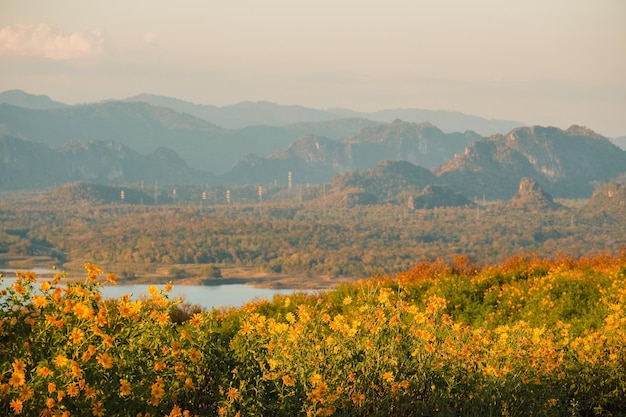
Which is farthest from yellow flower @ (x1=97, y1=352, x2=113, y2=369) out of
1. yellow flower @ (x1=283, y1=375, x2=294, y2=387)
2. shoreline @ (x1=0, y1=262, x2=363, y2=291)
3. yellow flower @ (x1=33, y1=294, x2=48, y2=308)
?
shoreline @ (x1=0, y1=262, x2=363, y2=291)

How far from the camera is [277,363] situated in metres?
8.55

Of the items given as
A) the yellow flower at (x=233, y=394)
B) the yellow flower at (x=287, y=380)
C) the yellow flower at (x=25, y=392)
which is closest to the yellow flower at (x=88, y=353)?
the yellow flower at (x=25, y=392)

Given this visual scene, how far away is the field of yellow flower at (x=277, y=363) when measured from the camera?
714 centimetres

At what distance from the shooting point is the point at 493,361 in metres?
10.2

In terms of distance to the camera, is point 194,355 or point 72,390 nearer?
point 72,390

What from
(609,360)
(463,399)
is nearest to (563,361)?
(609,360)

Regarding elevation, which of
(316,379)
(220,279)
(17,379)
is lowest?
(220,279)

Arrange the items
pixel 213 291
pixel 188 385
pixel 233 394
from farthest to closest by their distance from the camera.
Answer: pixel 213 291 < pixel 233 394 < pixel 188 385

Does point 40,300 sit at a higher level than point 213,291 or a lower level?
higher

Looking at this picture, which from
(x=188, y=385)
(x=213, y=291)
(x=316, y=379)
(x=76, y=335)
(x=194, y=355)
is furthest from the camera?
(x=213, y=291)

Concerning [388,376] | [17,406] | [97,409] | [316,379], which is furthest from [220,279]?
[17,406]

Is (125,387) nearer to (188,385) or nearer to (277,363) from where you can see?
(188,385)

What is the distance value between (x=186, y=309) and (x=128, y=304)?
12.6 m

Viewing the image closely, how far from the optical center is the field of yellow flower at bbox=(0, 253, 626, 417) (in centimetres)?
714
